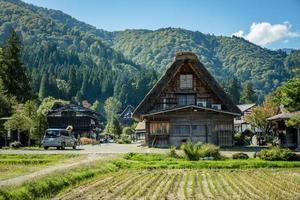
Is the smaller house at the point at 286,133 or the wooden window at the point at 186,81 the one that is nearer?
the smaller house at the point at 286,133

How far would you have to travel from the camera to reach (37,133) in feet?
165

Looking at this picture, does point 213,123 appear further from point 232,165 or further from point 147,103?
point 232,165

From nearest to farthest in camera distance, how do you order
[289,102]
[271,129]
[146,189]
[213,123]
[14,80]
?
[146,189], [289,102], [213,123], [271,129], [14,80]

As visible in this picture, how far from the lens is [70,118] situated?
96.8 m

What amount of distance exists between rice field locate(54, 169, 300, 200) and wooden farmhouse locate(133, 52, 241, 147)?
21.7 meters

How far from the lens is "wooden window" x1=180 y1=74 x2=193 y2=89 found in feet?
153

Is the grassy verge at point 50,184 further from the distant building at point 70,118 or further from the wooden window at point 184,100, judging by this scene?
the distant building at point 70,118

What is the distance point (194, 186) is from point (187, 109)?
2684 cm

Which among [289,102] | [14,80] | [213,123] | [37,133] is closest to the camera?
[289,102]

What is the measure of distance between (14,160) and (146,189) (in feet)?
48.2

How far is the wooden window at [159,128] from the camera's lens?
44531 millimetres

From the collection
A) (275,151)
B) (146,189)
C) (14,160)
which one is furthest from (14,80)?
(146,189)

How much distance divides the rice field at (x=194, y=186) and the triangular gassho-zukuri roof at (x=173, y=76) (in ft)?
78.0

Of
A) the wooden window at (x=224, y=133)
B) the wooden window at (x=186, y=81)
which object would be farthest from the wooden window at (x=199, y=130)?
the wooden window at (x=186, y=81)
